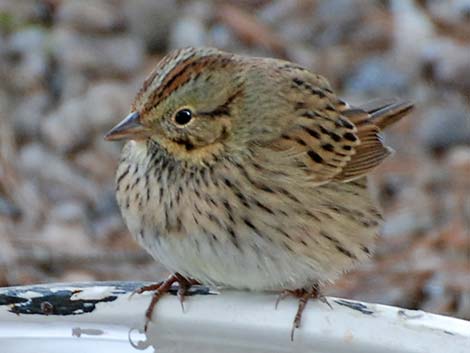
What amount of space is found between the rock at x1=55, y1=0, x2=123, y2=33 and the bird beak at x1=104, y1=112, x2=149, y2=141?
2.92 metres

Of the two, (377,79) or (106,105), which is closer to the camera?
(106,105)

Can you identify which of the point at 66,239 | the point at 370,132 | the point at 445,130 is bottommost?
the point at 370,132

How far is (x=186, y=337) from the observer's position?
2.47 m

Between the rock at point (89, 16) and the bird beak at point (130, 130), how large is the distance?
9.58 ft

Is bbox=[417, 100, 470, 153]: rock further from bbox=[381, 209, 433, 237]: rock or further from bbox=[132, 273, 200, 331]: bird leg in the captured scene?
bbox=[132, 273, 200, 331]: bird leg

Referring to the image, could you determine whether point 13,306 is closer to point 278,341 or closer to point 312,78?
point 278,341

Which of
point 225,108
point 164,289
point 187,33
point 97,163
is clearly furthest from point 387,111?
point 187,33

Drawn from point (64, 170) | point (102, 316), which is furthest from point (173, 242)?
point (64, 170)

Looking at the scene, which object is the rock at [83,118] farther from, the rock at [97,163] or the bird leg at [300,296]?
the bird leg at [300,296]

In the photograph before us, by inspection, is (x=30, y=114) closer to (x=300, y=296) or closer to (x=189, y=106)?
(x=189, y=106)

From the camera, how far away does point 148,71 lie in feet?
17.8

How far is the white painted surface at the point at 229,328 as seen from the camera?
2377mm

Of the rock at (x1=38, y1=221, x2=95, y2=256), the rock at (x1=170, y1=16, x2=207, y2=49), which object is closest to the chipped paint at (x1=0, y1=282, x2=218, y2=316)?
the rock at (x1=38, y1=221, x2=95, y2=256)

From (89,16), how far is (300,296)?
3.27 meters
